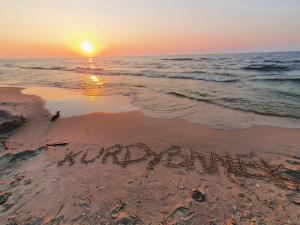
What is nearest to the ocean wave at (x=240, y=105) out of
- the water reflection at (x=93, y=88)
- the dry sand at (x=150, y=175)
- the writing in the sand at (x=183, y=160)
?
the dry sand at (x=150, y=175)

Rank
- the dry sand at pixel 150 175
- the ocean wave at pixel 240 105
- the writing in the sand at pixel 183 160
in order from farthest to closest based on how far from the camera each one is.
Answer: the ocean wave at pixel 240 105 → the writing in the sand at pixel 183 160 → the dry sand at pixel 150 175

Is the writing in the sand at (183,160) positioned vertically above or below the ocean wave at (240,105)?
above

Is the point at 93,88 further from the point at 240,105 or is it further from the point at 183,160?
the point at 183,160

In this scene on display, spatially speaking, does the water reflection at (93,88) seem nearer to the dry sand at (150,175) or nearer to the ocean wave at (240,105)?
the ocean wave at (240,105)

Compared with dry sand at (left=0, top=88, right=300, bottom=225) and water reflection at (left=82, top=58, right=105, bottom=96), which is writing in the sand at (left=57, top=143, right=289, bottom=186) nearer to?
dry sand at (left=0, top=88, right=300, bottom=225)

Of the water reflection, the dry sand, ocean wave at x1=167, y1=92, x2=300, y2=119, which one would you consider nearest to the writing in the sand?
the dry sand

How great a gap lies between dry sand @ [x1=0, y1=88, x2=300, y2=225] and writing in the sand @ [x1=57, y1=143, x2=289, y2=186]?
22 millimetres

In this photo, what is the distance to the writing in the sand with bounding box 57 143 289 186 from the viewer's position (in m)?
4.00

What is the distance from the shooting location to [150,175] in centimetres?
390

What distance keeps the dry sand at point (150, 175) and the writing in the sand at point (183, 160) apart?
0.02 metres

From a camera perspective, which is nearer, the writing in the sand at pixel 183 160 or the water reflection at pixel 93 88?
the writing in the sand at pixel 183 160

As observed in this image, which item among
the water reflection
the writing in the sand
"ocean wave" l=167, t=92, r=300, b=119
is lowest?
the water reflection

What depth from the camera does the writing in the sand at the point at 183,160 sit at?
4.00 meters

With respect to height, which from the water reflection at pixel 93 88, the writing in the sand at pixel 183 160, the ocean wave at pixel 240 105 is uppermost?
the writing in the sand at pixel 183 160
